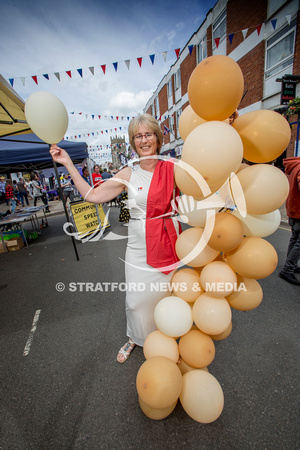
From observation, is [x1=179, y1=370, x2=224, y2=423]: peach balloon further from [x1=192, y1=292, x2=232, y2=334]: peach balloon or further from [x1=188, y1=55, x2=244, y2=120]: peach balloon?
[x1=188, y1=55, x2=244, y2=120]: peach balloon

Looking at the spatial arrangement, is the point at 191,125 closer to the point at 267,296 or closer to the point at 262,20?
the point at 267,296

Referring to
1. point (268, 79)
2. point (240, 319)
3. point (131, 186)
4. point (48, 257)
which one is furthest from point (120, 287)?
point (268, 79)

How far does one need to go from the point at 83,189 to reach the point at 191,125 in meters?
0.88

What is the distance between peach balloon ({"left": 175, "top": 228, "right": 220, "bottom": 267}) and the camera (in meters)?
1.25

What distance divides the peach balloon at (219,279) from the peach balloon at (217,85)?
2.87 feet

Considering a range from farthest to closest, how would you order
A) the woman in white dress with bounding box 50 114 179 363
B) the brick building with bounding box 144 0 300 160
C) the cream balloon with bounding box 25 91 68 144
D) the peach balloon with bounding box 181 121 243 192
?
1. the brick building with bounding box 144 0 300 160
2. the cream balloon with bounding box 25 91 68 144
3. the woman in white dress with bounding box 50 114 179 363
4. the peach balloon with bounding box 181 121 243 192

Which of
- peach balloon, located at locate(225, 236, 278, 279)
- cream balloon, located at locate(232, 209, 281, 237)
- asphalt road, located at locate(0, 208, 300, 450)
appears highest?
cream balloon, located at locate(232, 209, 281, 237)

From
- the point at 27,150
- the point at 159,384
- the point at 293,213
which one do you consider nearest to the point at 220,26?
Result: the point at 27,150

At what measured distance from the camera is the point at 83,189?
147 centimetres

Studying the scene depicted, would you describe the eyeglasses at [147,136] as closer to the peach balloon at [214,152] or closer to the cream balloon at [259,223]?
the peach balloon at [214,152]

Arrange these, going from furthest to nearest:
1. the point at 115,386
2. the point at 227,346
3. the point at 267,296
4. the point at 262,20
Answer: the point at 262,20 → the point at 267,296 → the point at 227,346 → the point at 115,386

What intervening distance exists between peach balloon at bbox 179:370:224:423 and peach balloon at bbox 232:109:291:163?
141 cm

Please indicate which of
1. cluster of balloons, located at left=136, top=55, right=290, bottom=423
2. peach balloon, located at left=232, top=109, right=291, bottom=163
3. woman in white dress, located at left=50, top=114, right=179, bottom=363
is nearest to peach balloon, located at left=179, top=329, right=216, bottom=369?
cluster of balloons, located at left=136, top=55, right=290, bottom=423

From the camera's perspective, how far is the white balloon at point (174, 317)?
130 cm
